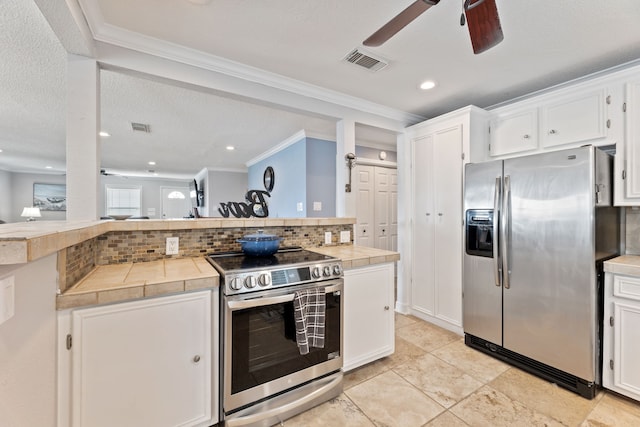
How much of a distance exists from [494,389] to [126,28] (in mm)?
3402

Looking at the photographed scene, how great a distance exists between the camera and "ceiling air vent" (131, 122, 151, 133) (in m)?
3.59

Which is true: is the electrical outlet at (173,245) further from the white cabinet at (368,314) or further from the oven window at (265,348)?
the white cabinet at (368,314)

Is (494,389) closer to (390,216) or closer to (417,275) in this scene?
(417,275)

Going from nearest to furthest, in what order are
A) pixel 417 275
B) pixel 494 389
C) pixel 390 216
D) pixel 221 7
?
pixel 221 7, pixel 494 389, pixel 417 275, pixel 390 216

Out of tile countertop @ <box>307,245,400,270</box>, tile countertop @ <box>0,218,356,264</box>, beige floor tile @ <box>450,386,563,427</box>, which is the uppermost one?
tile countertop @ <box>0,218,356,264</box>

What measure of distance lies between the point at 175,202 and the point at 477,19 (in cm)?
1004

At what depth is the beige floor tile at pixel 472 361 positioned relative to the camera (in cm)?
207

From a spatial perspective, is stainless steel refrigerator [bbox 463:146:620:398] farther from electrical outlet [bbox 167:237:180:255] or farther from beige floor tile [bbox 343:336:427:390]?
electrical outlet [bbox 167:237:180:255]

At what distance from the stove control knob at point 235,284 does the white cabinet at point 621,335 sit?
2344mm

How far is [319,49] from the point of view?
1.98 m

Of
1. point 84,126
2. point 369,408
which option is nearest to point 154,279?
point 84,126

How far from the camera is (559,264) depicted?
76.2 inches

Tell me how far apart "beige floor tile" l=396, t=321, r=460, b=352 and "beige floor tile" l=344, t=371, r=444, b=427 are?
64cm

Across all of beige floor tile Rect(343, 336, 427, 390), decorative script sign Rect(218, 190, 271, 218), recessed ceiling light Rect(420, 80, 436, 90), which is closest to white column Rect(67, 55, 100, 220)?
decorative script sign Rect(218, 190, 271, 218)
